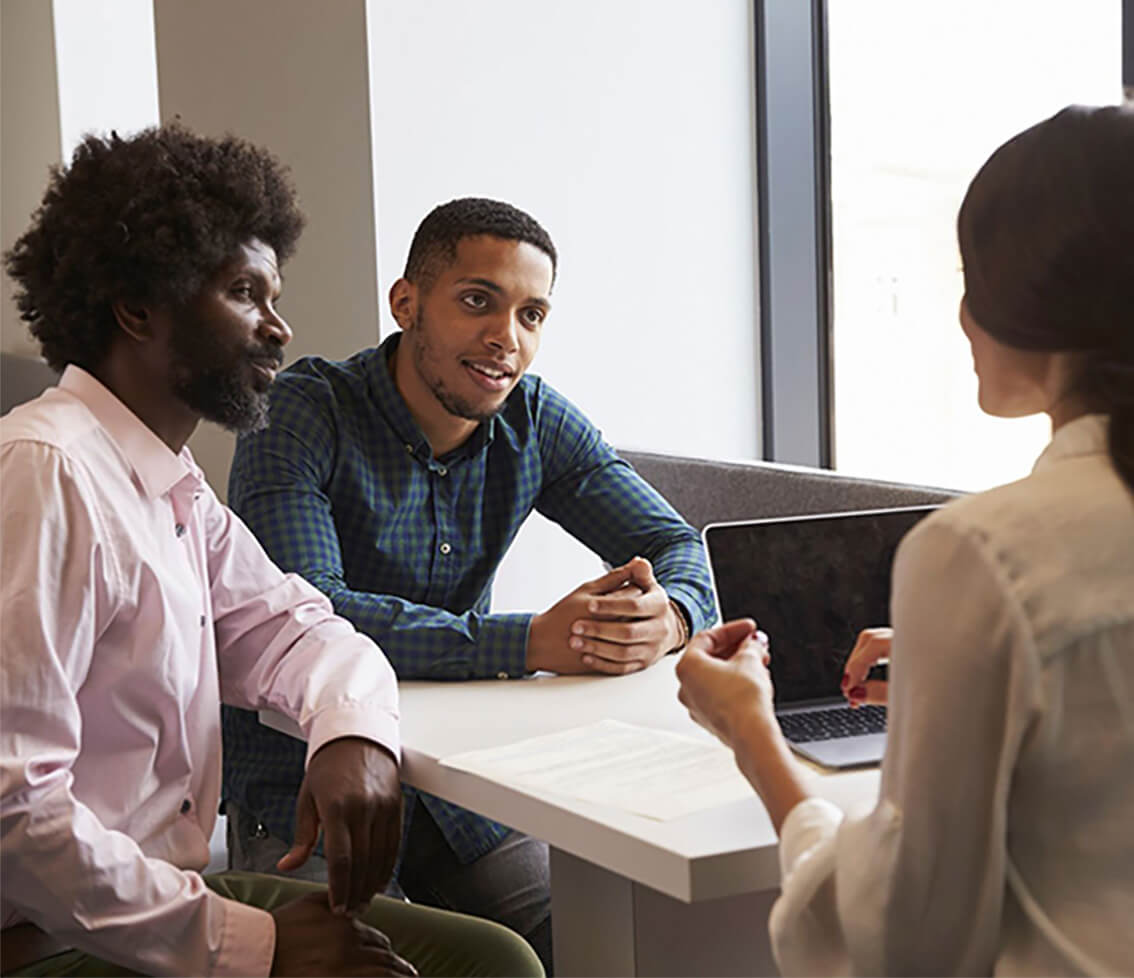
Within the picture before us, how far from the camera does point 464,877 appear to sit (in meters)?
1.90

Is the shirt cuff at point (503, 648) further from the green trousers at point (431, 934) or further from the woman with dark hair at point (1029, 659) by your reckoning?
the woman with dark hair at point (1029, 659)

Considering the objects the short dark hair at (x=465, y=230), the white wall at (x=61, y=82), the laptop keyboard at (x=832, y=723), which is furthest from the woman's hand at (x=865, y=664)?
the white wall at (x=61, y=82)

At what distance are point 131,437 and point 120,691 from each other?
9.9 inches

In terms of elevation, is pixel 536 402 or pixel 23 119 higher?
pixel 23 119

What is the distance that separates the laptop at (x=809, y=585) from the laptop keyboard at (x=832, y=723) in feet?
0.05

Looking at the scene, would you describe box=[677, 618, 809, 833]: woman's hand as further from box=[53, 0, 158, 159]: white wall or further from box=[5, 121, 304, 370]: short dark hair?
box=[53, 0, 158, 159]: white wall

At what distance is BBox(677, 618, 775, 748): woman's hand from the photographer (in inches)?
43.0

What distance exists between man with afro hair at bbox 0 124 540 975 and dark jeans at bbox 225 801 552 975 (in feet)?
1.09

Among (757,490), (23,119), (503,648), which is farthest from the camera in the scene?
(23,119)

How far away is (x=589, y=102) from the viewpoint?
3.03 meters

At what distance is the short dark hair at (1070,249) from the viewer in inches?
33.6

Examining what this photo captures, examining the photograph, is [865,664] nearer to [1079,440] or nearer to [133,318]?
[1079,440]

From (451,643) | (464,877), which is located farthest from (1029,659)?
(464,877)

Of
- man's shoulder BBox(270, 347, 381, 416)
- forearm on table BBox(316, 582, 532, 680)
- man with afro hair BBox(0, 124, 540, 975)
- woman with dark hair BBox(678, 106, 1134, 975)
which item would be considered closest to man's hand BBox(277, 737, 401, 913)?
man with afro hair BBox(0, 124, 540, 975)
